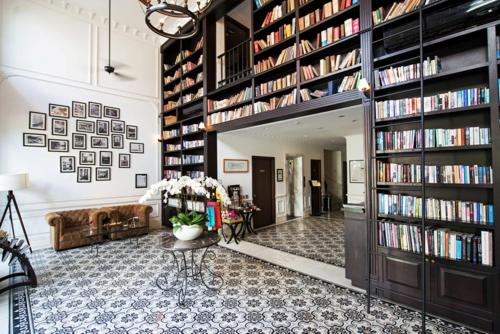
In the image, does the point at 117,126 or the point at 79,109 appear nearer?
the point at 79,109

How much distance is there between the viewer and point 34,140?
4.86m

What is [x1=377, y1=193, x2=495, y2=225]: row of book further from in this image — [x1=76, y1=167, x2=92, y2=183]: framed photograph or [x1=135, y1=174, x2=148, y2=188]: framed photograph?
[x1=76, y1=167, x2=92, y2=183]: framed photograph

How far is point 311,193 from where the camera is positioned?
8516 millimetres

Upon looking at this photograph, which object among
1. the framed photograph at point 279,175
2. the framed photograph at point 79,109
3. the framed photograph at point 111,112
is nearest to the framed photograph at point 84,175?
the framed photograph at point 79,109

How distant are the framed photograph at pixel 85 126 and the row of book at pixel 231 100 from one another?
2886 mm

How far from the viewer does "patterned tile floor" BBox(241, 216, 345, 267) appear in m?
4.31

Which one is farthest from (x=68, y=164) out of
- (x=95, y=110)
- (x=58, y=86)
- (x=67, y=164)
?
(x=58, y=86)

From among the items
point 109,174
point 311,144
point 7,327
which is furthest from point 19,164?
point 311,144

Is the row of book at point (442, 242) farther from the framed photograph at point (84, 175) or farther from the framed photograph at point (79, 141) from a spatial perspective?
the framed photograph at point (79, 141)

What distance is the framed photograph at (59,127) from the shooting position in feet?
16.8

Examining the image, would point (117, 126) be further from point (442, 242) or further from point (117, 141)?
point (442, 242)

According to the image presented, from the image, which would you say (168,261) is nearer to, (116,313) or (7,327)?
(116,313)

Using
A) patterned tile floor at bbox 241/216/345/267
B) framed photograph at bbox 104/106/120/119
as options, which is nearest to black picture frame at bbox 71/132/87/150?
framed photograph at bbox 104/106/120/119

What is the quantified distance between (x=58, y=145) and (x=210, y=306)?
4927 mm
